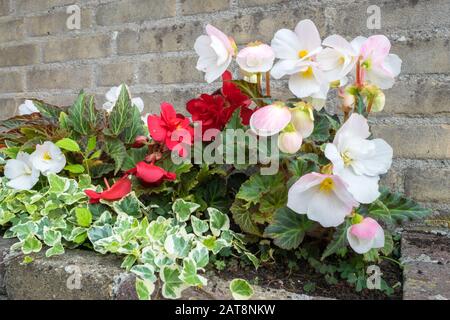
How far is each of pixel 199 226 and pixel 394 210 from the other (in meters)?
0.46

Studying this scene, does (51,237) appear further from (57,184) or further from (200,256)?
(200,256)

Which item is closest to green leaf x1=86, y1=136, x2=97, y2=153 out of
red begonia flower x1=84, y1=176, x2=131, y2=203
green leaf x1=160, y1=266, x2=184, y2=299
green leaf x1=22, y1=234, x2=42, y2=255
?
red begonia flower x1=84, y1=176, x2=131, y2=203

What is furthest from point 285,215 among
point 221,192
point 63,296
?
point 63,296

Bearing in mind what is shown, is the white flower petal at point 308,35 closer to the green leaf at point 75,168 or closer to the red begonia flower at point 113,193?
the red begonia flower at point 113,193

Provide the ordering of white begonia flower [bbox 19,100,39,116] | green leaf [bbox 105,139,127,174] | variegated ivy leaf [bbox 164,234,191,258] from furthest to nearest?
1. white begonia flower [bbox 19,100,39,116]
2. green leaf [bbox 105,139,127,174]
3. variegated ivy leaf [bbox 164,234,191,258]

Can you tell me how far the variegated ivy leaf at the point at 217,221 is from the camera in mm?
1079

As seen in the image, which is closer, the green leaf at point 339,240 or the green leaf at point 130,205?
the green leaf at point 339,240

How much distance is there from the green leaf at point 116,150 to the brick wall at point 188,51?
537 millimetres

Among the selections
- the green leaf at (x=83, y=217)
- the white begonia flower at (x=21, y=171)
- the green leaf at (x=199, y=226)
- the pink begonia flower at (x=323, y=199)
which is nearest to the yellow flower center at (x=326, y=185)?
the pink begonia flower at (x=323, y=199)

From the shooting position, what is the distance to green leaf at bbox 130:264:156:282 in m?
0.89

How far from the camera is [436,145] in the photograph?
4.33 feet

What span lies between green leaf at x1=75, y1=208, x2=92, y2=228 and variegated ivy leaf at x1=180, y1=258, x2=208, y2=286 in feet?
1.07

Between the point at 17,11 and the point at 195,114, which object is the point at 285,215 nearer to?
the point at 195,114

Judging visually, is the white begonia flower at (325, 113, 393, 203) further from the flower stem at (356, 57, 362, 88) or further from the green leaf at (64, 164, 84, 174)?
the green leaf at (64, 164, 84, 174)
